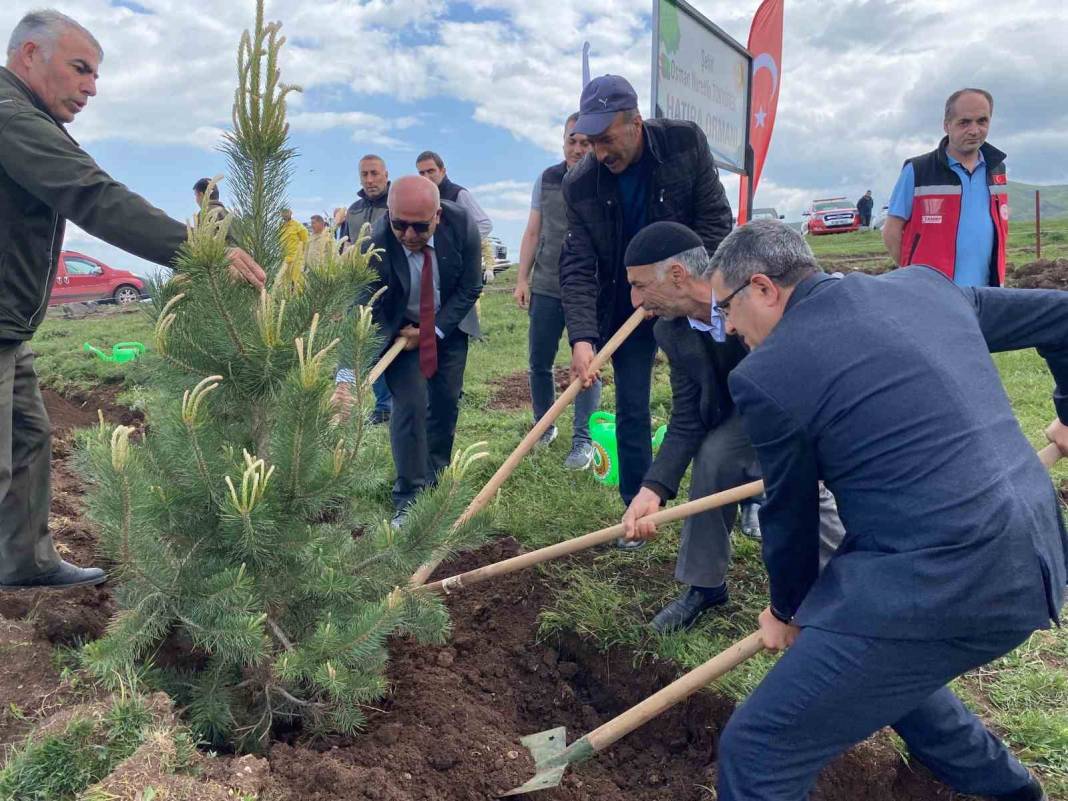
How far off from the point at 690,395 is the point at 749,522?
1.22 meters

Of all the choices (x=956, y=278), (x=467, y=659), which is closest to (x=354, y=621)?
(x=467, y=659)

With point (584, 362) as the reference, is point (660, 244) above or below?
above

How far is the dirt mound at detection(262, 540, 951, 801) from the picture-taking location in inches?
93.0

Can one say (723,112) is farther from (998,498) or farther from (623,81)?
(998,498)

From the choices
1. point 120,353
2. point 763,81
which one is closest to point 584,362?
point 763,81

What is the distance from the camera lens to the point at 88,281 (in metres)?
18.9

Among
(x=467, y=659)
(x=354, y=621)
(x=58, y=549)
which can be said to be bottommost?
(x=467, y=659)

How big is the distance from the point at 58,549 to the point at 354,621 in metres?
2.38

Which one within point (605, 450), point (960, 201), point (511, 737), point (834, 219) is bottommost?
point (511, 737)

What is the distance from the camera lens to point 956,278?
190 inches

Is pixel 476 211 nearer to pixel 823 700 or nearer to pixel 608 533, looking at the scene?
pixel 608 533

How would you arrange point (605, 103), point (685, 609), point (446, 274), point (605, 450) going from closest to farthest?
1. point (685, 609)
2. point (605, 103)
3. point (446, 274)
4. point (605, 450)

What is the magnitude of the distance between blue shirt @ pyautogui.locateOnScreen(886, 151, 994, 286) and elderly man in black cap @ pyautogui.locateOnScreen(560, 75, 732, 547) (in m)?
1.62

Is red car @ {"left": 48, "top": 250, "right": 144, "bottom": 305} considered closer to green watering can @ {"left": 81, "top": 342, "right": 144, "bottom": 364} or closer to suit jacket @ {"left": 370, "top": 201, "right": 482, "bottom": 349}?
green watering can @ {"left": 81, "top": 342, "right": 144, "bottom": 364}
